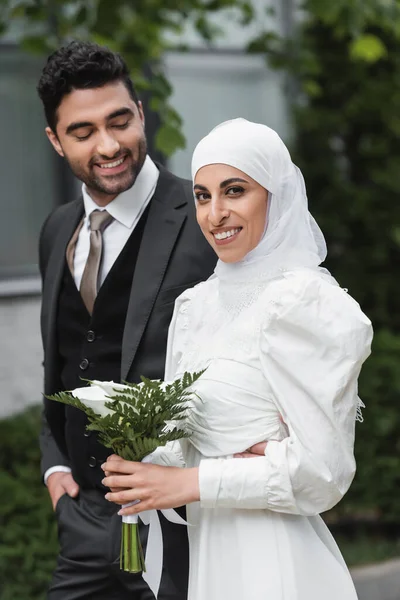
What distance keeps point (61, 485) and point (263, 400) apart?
3.97ft

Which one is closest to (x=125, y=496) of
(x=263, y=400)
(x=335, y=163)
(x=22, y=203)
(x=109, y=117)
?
(x=263, y=400)

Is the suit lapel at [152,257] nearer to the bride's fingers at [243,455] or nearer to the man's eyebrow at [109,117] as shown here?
the man's eyebrow at [109,117]

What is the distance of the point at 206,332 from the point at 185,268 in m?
Answer: 0.54

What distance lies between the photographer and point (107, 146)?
338 cm

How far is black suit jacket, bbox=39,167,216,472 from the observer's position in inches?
130

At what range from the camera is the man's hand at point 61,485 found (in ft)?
11.9

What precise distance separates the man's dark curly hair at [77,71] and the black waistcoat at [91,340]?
0.44m

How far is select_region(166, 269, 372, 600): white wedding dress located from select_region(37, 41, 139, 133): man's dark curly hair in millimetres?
967

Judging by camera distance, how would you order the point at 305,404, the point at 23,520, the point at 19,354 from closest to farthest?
the point at 305,404
the point at 23,520
the point at 19,354

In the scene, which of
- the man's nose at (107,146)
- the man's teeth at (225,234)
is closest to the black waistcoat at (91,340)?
the man's nose at (107,146)

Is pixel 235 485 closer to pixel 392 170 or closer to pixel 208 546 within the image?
pixel 208 546

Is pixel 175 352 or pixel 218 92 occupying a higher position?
pixel 218 92

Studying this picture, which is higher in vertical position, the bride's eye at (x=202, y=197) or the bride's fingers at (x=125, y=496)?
the bride's eye at (x=202, y=197)

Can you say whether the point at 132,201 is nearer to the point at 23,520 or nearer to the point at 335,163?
Result: the point at 23,520
